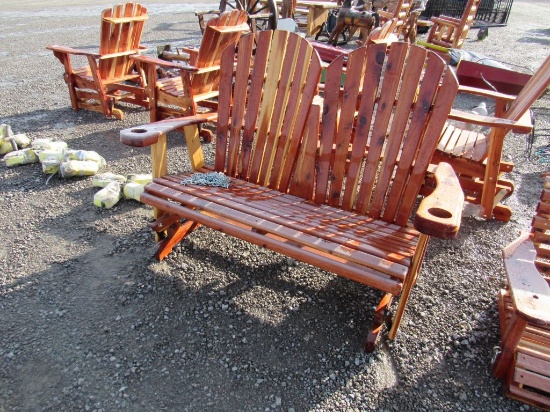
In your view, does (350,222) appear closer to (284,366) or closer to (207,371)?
(284,366)

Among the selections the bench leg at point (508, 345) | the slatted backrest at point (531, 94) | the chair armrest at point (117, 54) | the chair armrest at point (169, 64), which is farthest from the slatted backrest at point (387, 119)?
the chair armrest at point (117, 54)

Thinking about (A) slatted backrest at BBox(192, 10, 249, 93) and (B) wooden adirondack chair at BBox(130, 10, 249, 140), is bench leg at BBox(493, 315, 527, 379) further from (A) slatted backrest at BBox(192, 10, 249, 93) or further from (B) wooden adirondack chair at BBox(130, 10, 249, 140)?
(A) slatted backrest at BBox(192, 10, 249, 93)

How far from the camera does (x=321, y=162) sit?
2.41 m

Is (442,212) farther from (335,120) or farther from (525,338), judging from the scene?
(335,120)

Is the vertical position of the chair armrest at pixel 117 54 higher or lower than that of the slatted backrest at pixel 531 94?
lower

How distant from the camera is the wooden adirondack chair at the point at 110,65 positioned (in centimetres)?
452

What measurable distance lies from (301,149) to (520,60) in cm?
815

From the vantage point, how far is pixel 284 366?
197cm

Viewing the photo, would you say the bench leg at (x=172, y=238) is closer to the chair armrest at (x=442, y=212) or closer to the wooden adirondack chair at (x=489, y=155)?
the chair armrest at (x=442, y=212)

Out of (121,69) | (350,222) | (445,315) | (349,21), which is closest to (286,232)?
(350,222)

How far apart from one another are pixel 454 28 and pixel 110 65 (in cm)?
682

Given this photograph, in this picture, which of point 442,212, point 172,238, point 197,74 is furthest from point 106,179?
point 442,212

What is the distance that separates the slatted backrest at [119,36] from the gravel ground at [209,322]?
1.92m

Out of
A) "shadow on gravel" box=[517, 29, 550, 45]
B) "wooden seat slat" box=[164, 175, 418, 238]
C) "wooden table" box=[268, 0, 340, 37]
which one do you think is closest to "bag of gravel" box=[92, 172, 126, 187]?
"wooden seat slat" box=[164, 175, 418, 238]
